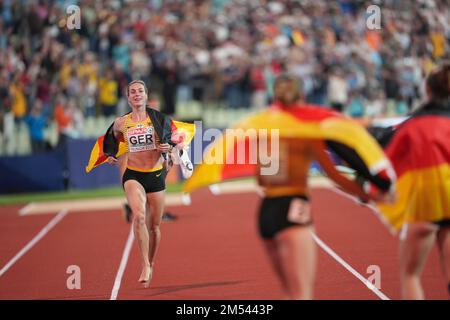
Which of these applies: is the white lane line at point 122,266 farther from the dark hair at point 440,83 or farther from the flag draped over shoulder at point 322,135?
the dark hair at point 440,83

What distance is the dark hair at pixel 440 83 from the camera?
21.5ft

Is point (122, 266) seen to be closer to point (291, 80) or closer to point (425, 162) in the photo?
point (425, 162)

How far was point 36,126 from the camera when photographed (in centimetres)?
2048

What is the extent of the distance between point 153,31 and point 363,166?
16.9 metres

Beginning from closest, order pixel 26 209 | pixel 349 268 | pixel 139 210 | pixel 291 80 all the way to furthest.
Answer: pixel 291 80 < pixel 139 210 < pixel 349 268 < pixel 26 209

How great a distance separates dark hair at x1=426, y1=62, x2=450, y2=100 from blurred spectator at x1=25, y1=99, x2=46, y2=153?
48.2ft

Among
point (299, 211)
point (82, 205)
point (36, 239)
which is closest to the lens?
point (299, 211)

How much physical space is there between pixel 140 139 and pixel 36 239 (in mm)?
5783

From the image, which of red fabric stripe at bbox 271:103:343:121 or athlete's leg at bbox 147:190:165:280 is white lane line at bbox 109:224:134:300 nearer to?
athlete's leg at bbox 147:190:165:280

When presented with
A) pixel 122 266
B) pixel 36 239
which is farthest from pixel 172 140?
pixel 36 239

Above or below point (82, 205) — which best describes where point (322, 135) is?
above

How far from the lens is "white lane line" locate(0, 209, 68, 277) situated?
40.6 ft

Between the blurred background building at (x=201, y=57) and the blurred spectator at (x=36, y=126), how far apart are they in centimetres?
3

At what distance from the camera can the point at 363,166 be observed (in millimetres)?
6207
